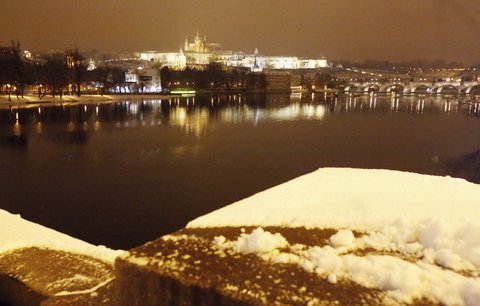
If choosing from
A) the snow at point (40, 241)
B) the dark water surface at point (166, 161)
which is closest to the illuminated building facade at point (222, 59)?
the dark water surface at point (166, 161)

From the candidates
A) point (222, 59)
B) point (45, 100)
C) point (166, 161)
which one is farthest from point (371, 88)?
point (166, 161)

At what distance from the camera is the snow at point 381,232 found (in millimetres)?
1722

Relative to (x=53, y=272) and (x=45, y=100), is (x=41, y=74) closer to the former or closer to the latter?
(x=45, y=100)

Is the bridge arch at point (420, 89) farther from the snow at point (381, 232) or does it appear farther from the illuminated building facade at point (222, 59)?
the snow at point (381, 232)

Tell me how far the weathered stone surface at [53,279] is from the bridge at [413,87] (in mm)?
83636

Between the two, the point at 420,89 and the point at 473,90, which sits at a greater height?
the point at 420,89

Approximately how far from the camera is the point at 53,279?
2822 millimetres

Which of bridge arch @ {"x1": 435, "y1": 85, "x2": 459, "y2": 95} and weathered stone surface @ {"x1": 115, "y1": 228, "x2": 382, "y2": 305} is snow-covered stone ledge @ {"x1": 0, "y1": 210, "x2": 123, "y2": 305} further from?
bridge arch @ {"x1": 435, "y1": 85, "x2": 459, "y2": 95}

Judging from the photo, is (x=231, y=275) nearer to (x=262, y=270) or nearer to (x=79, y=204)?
(x=262, y=270)

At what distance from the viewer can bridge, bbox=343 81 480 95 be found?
77.8 metres

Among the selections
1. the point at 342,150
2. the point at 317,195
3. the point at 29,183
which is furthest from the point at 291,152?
the point at 317,195

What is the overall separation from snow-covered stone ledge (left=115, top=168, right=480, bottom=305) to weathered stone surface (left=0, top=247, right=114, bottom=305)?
79 centimetres

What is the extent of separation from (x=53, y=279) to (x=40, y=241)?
910 mm

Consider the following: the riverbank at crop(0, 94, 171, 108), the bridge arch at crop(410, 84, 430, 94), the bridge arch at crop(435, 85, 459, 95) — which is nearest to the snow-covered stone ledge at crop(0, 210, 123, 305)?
the riverbank at crop(0, 94, 171, 108)
